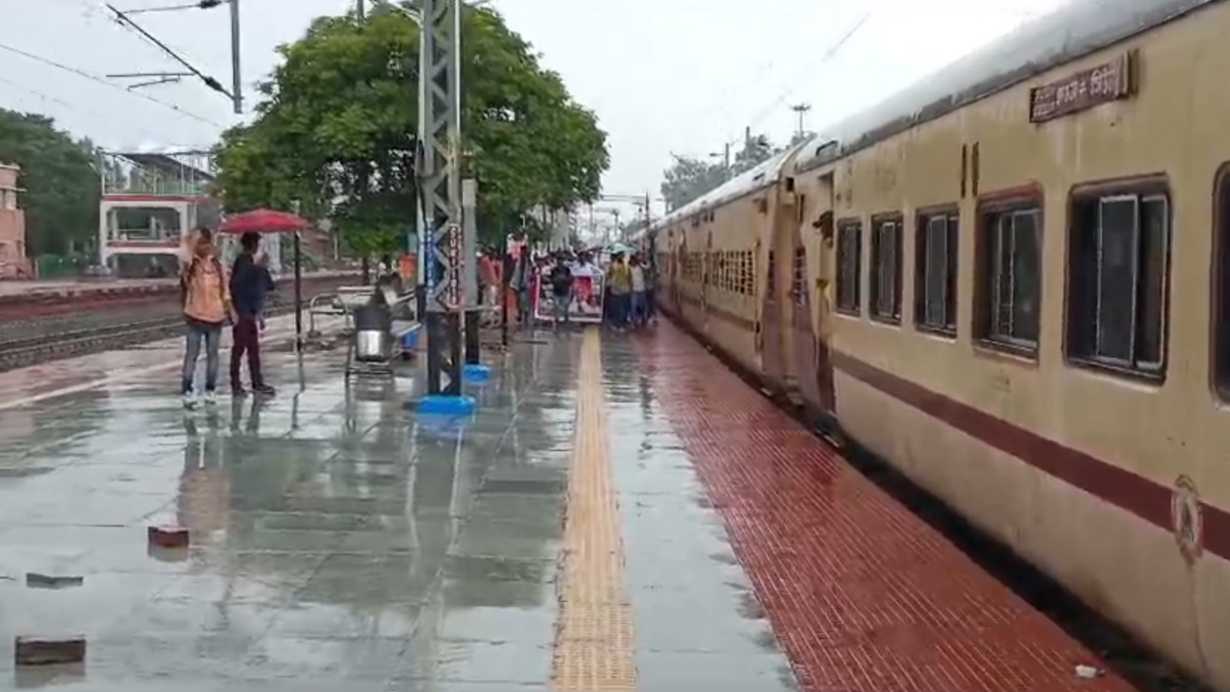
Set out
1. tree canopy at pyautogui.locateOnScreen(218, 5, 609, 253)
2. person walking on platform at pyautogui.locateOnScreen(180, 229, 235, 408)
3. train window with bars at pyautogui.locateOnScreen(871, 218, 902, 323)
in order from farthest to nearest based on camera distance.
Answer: tree canopy at pyautogui.locateOnScreen(218, 5, 609, 253), person walking on platform at pyautogui.locateOnScreen(180, 229, 235, 408), train window with bars at pyautogui.locateOnScreen(871, 218, 902, 323)

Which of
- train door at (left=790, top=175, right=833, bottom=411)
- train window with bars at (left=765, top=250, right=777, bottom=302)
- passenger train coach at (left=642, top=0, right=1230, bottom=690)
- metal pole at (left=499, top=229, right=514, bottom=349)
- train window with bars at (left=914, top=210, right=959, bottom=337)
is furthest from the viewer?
metal pole at (left=499, top=229, right=514, bottom=349)

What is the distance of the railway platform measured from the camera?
22.3 ft

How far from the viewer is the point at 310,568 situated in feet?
28.1

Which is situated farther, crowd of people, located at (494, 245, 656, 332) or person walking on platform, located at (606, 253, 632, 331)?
person walking on platform, located at (606, 253, 632, 331)

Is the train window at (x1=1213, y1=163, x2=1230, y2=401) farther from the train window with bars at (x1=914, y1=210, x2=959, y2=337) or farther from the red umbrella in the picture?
the red umbrella

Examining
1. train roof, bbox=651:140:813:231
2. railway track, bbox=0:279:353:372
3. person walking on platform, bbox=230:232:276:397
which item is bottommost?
railway track, bbox=0:279:353:372

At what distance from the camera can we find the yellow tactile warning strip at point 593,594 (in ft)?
22.0

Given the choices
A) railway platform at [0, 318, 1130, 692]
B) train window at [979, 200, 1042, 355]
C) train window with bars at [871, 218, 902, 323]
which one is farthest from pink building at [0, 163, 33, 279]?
train window at [979, 200, 1042, 355]

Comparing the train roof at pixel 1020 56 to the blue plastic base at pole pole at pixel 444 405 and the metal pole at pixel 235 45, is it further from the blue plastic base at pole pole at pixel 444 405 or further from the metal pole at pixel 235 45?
the metal pole at pixel 235 45

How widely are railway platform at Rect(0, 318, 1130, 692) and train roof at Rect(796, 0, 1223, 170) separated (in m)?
2.53

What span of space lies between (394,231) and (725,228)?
549 cm

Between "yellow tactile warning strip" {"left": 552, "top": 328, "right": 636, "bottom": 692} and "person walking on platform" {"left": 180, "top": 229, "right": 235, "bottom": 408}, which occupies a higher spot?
"person walking on platform" {"left": 180, "top": 229, "right": 235, "bottom": 408}

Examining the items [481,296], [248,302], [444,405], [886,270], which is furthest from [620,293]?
[886,270]

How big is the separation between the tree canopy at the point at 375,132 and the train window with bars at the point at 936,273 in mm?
16212
